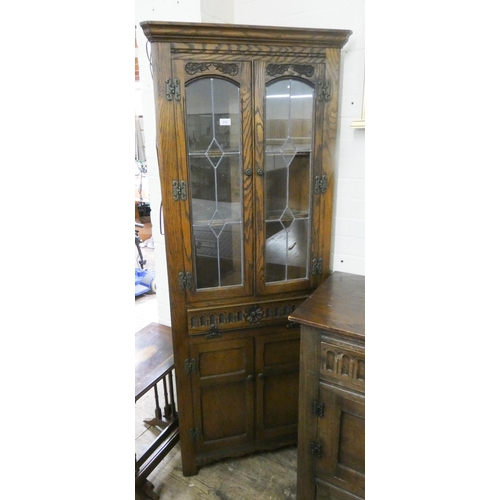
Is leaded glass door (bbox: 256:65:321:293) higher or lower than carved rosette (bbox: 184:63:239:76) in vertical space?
lower

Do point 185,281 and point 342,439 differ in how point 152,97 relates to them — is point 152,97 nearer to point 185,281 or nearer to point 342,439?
point 185,281

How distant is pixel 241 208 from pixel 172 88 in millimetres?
498

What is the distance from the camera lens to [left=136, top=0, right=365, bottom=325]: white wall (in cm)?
143

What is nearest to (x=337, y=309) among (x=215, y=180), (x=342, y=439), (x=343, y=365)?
(x=343, y=365)

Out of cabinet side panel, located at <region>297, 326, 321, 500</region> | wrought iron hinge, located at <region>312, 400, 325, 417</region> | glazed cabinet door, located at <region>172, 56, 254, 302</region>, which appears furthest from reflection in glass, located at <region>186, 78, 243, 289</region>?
wrought iron hinge, located at <region>312, 400, 325, 417</region>

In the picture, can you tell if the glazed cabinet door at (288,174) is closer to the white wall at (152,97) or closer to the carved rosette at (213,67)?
the carved rosette at (213,67)

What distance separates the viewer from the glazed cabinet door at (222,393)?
1.52 meters

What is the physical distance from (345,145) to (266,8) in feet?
2.33

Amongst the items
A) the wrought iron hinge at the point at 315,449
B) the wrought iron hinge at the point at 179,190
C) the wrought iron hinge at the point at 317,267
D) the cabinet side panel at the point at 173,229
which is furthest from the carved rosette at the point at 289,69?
the wrought iron hinge at the point at 315,449

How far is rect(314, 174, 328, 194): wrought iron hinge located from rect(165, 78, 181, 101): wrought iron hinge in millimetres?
616

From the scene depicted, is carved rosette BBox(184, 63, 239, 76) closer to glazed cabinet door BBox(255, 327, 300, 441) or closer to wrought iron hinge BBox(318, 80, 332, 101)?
wrought iron hinge BBox(318, 80, 332, 101)

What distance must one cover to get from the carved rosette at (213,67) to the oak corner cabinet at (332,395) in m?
0.89

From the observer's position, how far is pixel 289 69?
1.30 m
